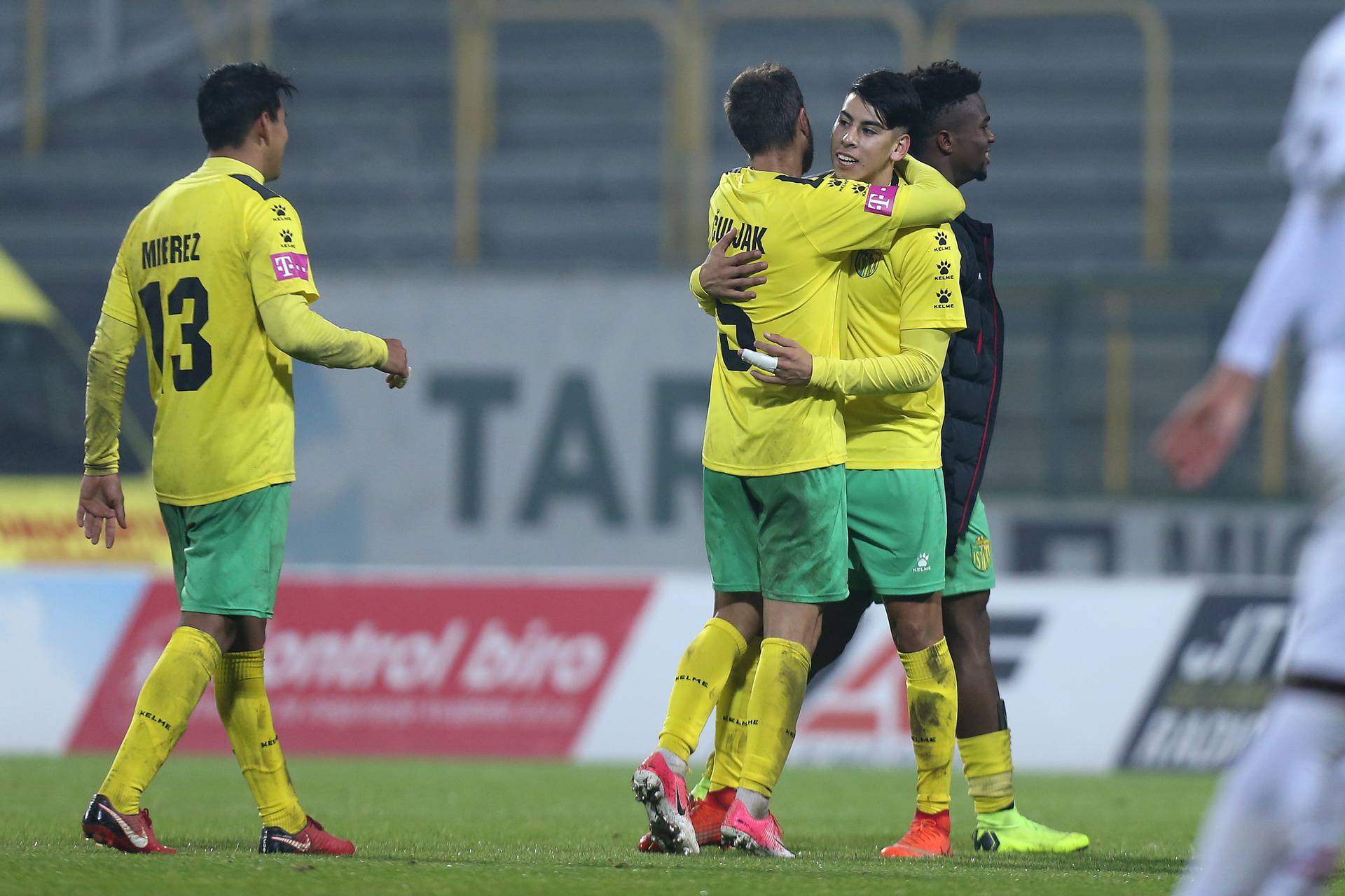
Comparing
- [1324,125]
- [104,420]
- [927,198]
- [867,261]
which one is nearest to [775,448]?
[867,261]

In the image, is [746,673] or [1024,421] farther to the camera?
[1024,421]

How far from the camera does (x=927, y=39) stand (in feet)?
43.8

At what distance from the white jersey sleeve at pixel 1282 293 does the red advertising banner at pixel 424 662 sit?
6.94 m

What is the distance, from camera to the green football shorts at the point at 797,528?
14.7ft

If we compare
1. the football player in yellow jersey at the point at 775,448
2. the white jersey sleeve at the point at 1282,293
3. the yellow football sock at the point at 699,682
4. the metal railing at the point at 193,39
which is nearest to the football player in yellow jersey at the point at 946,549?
the football player in yellow jersey at the point at 775,448

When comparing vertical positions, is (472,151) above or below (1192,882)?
above

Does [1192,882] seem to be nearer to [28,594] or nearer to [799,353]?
[799,353]

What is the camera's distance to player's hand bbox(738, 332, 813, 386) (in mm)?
4395

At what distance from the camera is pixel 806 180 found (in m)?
4.57

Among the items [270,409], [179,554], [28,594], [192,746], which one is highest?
[270,409]

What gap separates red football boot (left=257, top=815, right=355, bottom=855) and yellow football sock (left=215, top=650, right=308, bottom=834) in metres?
0.02

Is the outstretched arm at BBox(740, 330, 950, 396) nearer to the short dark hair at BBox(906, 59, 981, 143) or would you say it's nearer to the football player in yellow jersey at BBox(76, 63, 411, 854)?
the short dark hair at BBox(906, 59, 981, 143)

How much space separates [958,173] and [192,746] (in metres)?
5.85

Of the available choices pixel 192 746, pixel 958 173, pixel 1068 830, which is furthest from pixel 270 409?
pixel 192 746
